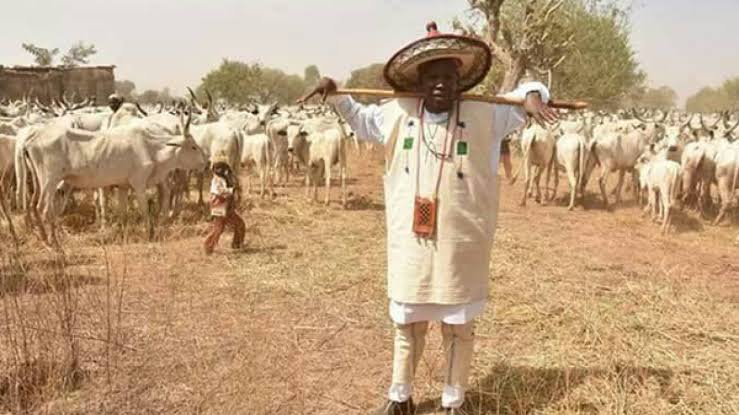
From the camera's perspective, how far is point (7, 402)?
4062 millimetres

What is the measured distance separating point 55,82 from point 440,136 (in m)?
33.6

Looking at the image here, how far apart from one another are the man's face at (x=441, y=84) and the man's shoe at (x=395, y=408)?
1754 mm

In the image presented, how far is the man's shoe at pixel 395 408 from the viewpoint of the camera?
3.98 metres

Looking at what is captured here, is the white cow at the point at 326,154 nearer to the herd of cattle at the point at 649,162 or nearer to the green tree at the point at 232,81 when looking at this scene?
the herd of cattle at the point at 649,162

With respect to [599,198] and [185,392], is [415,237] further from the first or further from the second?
[599,198]

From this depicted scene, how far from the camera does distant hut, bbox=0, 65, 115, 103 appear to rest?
3039 cm

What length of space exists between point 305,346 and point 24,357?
6.39 ft

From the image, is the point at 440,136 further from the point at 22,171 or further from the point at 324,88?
the point at 22,171

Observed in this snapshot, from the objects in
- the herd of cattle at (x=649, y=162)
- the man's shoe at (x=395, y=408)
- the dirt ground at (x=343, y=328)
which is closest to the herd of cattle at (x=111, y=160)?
the dirt ground at (x=343, y=328)

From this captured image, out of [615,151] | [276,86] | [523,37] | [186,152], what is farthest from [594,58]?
[276,86]

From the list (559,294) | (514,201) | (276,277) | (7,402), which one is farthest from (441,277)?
(514,201)

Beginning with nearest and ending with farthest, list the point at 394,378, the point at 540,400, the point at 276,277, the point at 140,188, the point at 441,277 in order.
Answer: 1. the point at 441,277
2. the point at 394,378
3. the point at 540,400
4. the point at 276,277
5. the point at 140,188

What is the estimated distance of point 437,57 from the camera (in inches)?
142

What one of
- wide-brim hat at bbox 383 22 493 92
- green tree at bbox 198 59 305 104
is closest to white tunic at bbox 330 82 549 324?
wide-brim hat at bbox 383 22 493 92
